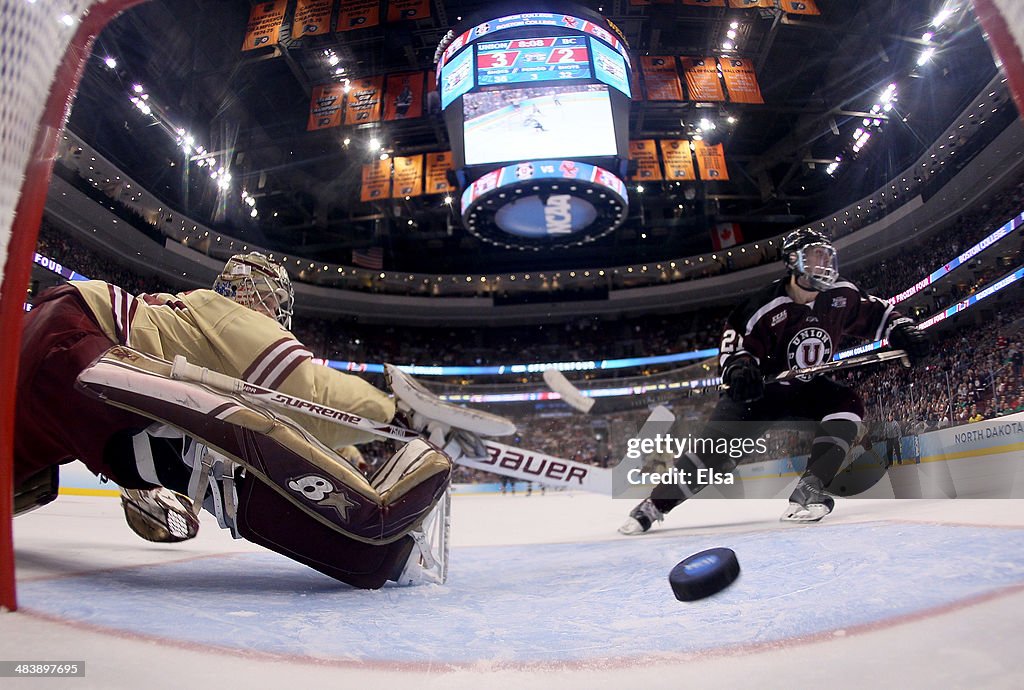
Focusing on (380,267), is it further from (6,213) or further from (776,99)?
(6,213)

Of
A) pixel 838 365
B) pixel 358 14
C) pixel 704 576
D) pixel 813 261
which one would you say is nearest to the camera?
pixel 704 576

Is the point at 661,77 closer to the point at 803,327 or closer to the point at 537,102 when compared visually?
the point at 537,102

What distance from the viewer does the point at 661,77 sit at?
683cm

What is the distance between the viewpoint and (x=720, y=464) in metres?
2.31

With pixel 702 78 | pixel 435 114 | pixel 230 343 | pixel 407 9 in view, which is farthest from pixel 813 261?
pixel 435 114

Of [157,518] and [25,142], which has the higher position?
[25,142]

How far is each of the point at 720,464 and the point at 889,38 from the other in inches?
234

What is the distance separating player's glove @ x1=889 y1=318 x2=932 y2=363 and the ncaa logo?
22 cm

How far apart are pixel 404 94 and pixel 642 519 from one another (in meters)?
6.45

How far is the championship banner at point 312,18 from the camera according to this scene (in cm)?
575

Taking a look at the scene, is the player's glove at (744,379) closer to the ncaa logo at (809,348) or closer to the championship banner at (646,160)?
the ncaa logo at (809,348)

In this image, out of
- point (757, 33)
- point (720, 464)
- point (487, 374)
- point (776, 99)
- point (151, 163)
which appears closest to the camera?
point (720, 464)

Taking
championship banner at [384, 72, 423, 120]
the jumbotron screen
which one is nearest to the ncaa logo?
the jumbotron screen

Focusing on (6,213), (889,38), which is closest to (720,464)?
(6,213)
